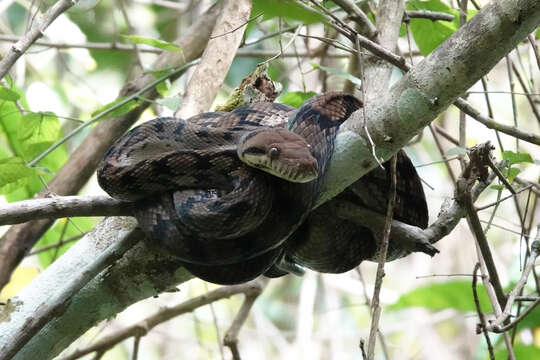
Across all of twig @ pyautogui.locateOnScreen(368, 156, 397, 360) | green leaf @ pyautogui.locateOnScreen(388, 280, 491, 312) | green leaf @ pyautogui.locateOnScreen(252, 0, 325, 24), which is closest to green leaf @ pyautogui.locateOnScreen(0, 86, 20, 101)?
twig @ pyautogui.locateOnScreen(368, 156, 397, 360)

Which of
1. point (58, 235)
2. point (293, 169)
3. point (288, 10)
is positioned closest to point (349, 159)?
point (293, 169)

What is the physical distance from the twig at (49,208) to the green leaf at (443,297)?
8.77 feet

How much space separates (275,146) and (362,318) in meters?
7.87

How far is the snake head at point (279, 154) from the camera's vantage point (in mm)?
2113

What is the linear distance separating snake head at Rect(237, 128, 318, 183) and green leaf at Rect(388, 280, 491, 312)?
2.35 meters

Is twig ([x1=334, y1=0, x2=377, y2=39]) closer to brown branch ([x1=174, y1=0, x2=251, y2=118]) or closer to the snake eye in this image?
brown branch ([x1=174, y1=0, x2=251, y2=118])

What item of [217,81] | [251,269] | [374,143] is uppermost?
[217,81]

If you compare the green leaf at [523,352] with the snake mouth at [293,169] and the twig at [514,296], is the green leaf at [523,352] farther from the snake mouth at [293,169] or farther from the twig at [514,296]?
the snake mouth at [293,169]

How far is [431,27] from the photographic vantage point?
3.58 m

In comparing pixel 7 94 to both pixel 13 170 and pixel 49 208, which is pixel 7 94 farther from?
pixel 49 208

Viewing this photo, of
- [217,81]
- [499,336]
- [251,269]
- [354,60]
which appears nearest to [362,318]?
[499,336]

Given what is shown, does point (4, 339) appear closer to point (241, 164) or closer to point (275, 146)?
point (241, 164)

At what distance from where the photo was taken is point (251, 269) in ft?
8.23

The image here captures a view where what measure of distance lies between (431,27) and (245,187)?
73.9 inches
